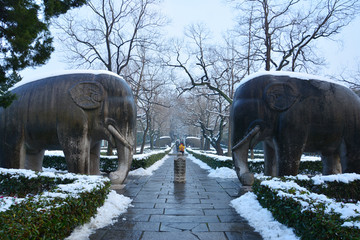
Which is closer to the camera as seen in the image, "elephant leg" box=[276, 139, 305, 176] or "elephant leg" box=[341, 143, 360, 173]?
"elephant leg" box=[276, 139, 305, 176]

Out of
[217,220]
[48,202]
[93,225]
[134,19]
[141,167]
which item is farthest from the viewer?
[134,19]

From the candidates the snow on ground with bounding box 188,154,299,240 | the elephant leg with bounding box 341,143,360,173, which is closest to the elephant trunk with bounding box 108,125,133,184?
the snow on ground with bounding box 188,154,299,240

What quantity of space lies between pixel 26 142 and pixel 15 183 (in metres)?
1.27

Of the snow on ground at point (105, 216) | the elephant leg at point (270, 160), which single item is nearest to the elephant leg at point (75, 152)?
the snow on ground at point (105, 216)

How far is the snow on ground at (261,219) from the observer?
3.81 m

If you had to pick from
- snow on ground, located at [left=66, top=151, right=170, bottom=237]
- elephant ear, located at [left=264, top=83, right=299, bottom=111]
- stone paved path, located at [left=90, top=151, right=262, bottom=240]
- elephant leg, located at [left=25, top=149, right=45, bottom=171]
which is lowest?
stone paved path, located at [left=90, top=151, right=262, bottom=240]

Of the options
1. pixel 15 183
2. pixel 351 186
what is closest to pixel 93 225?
pixel 15 183

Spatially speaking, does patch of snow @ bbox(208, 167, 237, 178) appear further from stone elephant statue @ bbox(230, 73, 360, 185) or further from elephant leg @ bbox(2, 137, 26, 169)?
elephant leg @ bbox(2, 137, 26, 169)

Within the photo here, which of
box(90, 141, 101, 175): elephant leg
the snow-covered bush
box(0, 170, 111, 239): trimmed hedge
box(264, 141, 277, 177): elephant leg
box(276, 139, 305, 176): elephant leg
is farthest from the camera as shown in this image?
box(90, 141, 101, 175): elephant leg

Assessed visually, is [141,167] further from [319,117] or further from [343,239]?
[343,239]

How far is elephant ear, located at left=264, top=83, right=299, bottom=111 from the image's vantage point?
623 centimetres

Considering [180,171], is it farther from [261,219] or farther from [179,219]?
[261,219]

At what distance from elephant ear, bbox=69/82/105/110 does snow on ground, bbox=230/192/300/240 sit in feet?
13.1

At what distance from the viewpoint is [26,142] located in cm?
673
